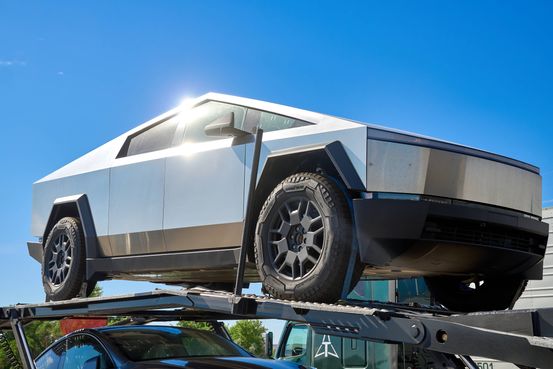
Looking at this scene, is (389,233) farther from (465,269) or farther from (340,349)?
(340,349)

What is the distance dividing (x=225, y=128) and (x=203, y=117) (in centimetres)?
74

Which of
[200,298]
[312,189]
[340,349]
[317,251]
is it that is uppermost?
[312,189]

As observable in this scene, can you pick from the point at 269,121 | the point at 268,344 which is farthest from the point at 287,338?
the point at 269,121

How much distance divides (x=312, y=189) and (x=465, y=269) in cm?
125

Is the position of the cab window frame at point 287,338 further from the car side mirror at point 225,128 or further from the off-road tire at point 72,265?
the car side mirror at point 225,128

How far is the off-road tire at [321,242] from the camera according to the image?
4.16 metres

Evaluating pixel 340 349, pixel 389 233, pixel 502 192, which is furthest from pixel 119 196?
pixel 340 349

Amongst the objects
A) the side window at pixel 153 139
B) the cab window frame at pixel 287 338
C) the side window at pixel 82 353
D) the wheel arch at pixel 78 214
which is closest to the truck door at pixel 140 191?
the side window at pixel 153 139

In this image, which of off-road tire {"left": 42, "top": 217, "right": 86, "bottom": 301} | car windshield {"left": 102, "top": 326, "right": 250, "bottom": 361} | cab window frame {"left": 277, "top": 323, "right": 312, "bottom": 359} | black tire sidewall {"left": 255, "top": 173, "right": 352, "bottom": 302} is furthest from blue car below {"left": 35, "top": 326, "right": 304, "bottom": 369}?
cab window frame {"left": 277, "top": 323, "right": 312, "bottom": 359}

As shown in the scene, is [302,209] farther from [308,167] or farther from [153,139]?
[153,139]

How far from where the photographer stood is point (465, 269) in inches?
187

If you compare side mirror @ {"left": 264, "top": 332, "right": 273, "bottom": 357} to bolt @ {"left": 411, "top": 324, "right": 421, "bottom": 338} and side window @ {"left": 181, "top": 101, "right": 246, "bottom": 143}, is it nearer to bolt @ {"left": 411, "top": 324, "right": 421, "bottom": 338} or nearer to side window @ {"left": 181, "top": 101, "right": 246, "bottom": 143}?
side window @ {"left": 181, "top": 101, "right": 246, "bottom": 143}

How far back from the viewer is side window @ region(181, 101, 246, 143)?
5294mm

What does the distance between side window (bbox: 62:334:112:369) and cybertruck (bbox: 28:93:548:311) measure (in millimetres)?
605
